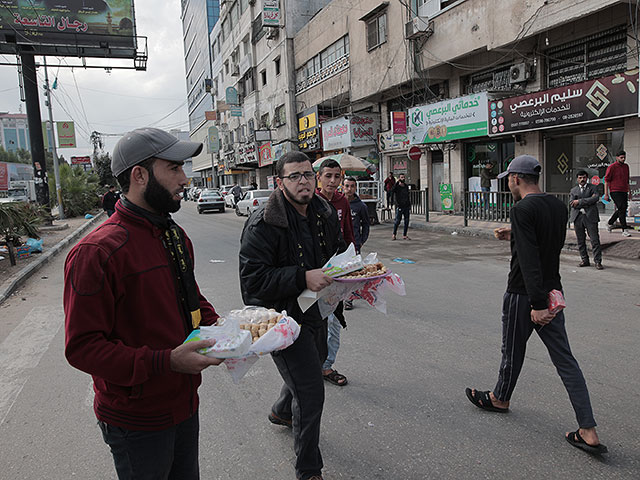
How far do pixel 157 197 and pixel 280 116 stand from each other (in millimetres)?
34476

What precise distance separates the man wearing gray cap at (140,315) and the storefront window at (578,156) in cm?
1417

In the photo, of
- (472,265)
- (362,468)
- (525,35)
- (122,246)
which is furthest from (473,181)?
(122,246)

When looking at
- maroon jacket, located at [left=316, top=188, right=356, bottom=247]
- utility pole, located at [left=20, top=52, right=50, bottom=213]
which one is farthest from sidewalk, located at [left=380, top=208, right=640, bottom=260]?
utility pole, located at [left=20, top=52, right=50, bottom=213]

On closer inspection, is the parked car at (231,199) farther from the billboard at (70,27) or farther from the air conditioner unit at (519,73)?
the air conditioner unit at (519,73)

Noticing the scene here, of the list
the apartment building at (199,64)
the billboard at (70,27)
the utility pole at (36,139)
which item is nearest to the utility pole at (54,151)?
the billboard at (70,27)

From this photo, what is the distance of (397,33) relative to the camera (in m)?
19.7

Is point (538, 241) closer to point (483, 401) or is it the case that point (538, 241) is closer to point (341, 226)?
point (483, 401)

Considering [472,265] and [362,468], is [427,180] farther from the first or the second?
[362,468]

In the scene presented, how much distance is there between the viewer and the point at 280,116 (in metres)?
35.1

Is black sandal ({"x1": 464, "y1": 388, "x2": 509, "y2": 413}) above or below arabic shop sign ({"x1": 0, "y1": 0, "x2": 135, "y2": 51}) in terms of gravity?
below

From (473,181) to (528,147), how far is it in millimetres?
3031

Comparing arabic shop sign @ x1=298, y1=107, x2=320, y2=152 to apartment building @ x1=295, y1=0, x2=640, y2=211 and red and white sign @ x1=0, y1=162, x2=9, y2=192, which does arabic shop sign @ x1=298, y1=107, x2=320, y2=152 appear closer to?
apartment building @ x1=295, y1=0, x2=640, y2=211

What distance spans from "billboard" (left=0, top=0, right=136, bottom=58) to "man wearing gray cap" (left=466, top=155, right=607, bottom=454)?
26882 mm

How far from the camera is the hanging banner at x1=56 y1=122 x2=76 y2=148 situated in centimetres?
2961
